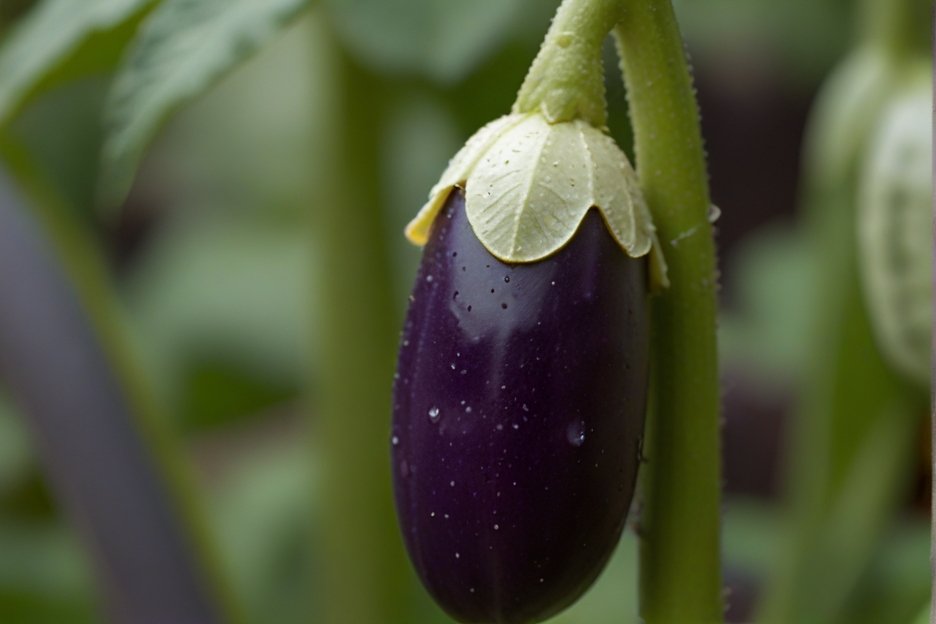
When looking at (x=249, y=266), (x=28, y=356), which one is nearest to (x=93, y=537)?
(x=28, y=356)

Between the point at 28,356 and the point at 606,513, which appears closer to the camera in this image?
the point at 606,513

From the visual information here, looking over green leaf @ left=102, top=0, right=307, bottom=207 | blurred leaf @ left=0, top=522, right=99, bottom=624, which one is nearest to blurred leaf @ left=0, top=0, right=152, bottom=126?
green leaf @ left=102, top=0, right=307, bottom=207

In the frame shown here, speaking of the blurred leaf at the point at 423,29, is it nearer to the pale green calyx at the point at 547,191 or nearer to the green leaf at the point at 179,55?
the green leaf at the point at 179,55

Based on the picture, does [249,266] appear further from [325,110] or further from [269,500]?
[325,110]

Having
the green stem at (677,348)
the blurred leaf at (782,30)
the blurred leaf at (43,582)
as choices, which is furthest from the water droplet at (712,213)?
the blurred leaf at (43,582)

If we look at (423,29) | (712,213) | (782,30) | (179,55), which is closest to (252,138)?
(782,30)

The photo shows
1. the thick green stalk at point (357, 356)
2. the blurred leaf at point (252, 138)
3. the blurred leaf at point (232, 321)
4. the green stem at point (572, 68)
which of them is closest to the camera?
the green stem at point (572, 68)

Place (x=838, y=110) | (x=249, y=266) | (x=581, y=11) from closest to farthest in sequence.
Result: 1. (x=581, y=11)
2. (x=838, y=110)
3. (x=249, y=266)
